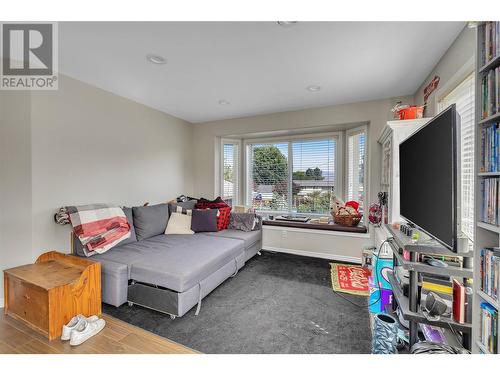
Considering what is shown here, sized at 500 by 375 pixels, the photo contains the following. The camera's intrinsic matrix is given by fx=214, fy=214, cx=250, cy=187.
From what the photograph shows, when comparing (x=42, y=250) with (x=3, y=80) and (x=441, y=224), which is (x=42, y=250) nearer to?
(x=3, y=80)

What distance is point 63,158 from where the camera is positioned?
2.33m

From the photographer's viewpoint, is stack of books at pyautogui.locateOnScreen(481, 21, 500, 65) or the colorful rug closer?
stack of books at pyautogui.locateOnScreen(481, 21, 500, 65)

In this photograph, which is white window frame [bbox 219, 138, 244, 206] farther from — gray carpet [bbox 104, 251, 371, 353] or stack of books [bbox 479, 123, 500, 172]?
stack of books [bbox 479, 123, 500, 172]

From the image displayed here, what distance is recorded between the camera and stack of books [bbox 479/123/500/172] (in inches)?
38.3

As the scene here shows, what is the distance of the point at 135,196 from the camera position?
3.19 meters

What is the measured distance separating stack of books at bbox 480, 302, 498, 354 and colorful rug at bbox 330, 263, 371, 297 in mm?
1385

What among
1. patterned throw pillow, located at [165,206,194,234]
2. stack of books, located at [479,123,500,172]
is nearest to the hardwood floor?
patterned throw pillow, located at [165,206,194,234]

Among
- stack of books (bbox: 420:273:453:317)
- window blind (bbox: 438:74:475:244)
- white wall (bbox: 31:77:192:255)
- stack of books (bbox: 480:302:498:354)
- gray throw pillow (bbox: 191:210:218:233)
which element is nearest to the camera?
stack of books (bbox: 480:302:498:354)

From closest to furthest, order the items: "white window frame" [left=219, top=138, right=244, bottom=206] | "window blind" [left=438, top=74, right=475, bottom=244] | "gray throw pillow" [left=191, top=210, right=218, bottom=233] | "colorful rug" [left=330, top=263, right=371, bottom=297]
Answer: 1. "window blind" [left=438, top=74, right=475, bottom=244]
2. "colorful rug" [left=330, top=263, right=371, bottom=297]
3. "gray throw pillow" [left=191, top=210, right=218, bottom=233]
4. "white window frame" [left=219, top=138, right=244, bottom=206]

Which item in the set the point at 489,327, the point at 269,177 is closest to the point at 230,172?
the point at 269,177

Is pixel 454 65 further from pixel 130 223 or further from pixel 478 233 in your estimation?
pixel 130 223

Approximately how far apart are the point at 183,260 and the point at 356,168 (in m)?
2.98

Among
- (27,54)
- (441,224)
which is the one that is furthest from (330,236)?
(27,54)

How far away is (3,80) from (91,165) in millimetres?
1026
